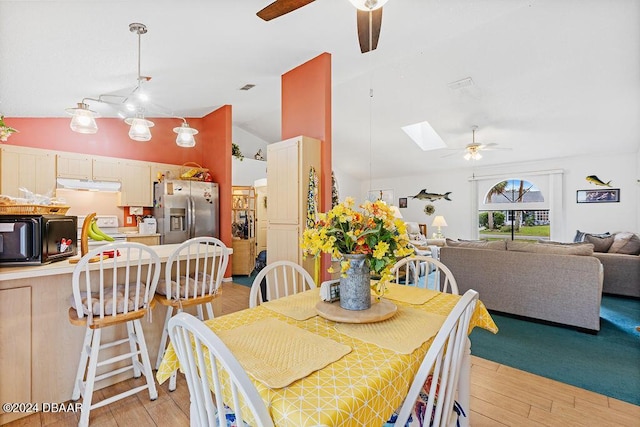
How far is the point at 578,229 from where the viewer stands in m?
6.10

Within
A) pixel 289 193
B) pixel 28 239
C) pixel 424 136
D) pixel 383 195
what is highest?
pixel 424 136

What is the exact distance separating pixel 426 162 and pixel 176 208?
5.84 meters

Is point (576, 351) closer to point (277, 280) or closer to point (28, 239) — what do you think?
point (277, 280)

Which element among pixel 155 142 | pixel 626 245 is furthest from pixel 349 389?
pixel 155 142

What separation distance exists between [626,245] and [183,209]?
6.62 metres

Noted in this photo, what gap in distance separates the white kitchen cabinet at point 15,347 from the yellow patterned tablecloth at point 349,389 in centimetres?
140

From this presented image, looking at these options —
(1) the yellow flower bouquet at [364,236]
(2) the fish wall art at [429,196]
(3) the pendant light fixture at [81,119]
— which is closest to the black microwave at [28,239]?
(3) the pendant light fixture at [81,119]

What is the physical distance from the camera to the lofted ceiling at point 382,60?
2375mm

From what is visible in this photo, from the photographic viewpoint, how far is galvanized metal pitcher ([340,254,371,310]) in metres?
1.33

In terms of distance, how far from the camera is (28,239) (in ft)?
5.72

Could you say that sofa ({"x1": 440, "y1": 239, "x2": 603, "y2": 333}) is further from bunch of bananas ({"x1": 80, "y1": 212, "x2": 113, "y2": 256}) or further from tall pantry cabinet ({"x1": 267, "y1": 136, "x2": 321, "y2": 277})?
bunch of bananas ({"x1": 80, "y1": 212, "x2": 113, "y2": 256})

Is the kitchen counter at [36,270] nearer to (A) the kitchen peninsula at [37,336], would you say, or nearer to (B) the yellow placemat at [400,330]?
(A) the kitchen peninsula at [37,336]

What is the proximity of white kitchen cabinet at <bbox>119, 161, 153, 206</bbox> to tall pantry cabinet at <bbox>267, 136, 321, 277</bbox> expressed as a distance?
2.70m

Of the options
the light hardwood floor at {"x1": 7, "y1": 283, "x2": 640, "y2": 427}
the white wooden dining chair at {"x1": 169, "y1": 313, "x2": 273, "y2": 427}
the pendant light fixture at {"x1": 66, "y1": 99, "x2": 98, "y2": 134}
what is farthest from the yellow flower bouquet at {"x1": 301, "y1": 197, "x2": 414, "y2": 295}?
the pendant light fixture at {"x1": 66, "y1": 99, "x2": 98, "y2": 134}
